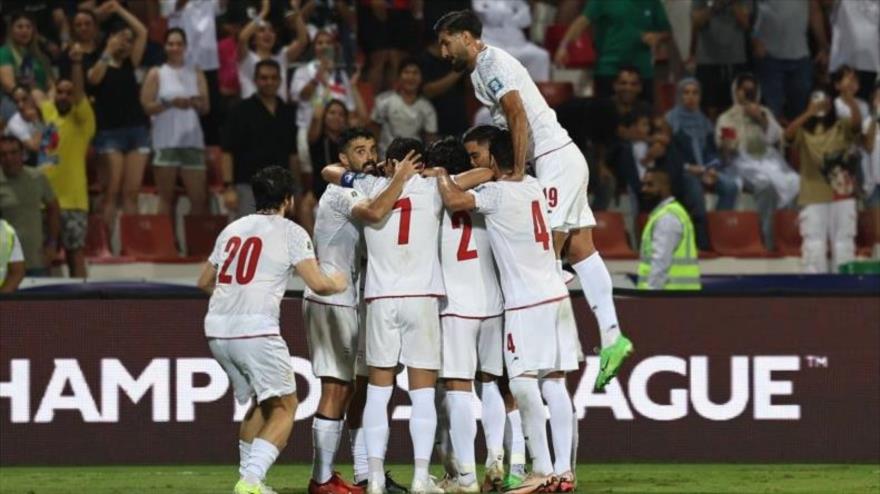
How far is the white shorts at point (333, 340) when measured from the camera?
11.6 metres

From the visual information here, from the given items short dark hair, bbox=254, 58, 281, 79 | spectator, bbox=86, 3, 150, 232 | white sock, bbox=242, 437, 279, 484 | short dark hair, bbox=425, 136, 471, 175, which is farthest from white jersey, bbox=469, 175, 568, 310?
spectator, bbox=86, 3, 150, 232

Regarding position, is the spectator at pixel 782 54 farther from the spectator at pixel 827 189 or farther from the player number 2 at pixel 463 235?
the player number 2 at pixel 463 235

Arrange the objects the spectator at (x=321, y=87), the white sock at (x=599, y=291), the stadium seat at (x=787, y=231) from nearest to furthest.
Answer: the white sock at (x=599, y=291)
the spectator at (x=321, y=87)
the stadium seat at (x=787, y=231)

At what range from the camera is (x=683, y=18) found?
20.2 metres

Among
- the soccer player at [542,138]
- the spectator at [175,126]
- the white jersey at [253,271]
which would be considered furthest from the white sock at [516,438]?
the spectator at [175,126]

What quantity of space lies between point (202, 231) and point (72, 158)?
138cm

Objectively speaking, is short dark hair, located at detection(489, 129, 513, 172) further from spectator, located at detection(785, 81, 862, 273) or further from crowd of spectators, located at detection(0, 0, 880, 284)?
spectator, located at detection(785, 81, 862, 273)

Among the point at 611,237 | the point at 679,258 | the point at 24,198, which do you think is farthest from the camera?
the point at 611,237

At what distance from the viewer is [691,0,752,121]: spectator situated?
65.5ft

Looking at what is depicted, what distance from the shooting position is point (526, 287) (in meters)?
11.4

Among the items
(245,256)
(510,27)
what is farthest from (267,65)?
(245,256)

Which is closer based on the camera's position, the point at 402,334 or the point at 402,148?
the point at 402,334

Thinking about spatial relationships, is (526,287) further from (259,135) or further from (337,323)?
(259,135)

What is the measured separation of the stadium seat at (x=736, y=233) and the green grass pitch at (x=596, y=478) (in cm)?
516
